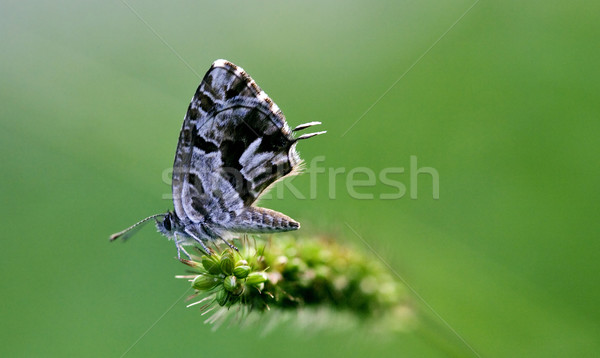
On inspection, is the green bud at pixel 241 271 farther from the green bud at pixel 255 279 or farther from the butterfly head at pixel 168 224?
the butterfly head at pixel 168 224

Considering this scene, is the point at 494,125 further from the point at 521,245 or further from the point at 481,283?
the point at 481,283

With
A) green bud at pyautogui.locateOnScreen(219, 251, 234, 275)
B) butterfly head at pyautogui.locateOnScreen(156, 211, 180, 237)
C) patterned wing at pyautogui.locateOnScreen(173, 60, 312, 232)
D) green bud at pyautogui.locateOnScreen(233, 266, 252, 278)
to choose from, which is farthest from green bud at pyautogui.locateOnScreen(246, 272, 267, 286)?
butterfly head at pyautogui.locateOnScreen(156, 211, 180, 237)

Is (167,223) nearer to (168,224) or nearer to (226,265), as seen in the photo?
(168,224)

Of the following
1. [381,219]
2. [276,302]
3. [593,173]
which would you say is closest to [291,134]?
[381,219]

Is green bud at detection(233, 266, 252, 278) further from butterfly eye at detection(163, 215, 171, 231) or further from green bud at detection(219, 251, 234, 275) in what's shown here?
butterfly eye at detection(163, 215, 171, 231)

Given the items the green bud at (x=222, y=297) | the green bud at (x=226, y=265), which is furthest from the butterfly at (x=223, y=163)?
the green bud at (x=222, y=297)

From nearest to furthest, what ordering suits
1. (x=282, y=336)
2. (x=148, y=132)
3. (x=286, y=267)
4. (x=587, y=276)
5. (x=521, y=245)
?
1. (x=587, y=276)
2. (x=286, y=267)
3. (x=521, y=245)
4. (x=282, y=336)
5. (x=148, y=132)

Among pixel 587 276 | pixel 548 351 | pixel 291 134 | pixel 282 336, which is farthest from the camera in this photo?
pixel 282 336
